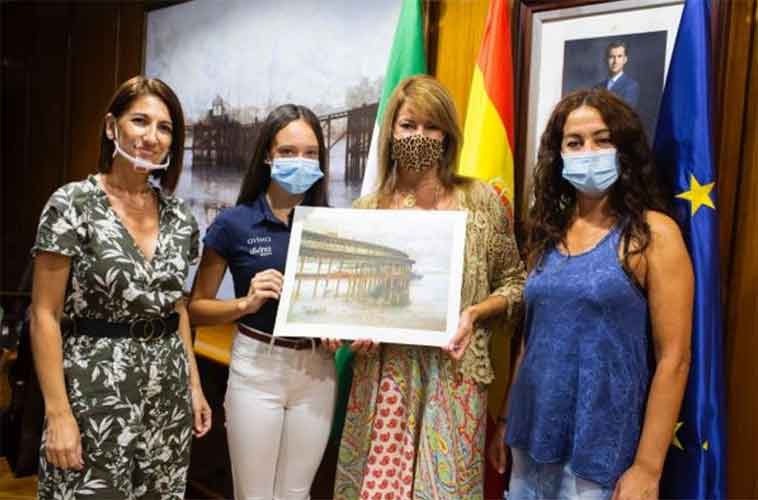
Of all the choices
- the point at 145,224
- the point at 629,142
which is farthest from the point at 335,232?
the point at 629,142

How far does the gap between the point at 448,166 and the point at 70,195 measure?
972mm

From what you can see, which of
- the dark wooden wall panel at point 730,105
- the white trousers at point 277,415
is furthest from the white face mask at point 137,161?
the dark wooden wall panel at point 730,105

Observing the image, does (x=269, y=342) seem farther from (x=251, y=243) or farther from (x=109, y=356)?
(x=109, y=356)

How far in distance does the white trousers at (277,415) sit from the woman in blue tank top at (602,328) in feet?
1.79

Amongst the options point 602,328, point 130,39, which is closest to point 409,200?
point 602,328

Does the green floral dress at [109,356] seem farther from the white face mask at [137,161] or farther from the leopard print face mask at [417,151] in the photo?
the leopard print face mask at [417,151]

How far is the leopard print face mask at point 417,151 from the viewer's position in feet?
5.52

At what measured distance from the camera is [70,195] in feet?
4.79

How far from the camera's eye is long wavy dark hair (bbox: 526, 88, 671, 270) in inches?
57.2

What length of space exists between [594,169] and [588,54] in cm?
86

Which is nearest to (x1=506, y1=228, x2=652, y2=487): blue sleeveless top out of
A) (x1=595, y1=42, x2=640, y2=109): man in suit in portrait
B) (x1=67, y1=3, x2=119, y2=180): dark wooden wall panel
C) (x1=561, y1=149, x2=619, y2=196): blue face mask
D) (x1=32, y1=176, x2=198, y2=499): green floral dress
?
(x1=561, y1=149, x2=619, y2=196): blue face mask

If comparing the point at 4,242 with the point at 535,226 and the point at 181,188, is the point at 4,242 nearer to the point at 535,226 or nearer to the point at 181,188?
the point at 181,188

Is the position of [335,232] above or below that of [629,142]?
below

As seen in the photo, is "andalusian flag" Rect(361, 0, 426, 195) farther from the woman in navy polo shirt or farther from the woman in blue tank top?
the woman in blue tank top
